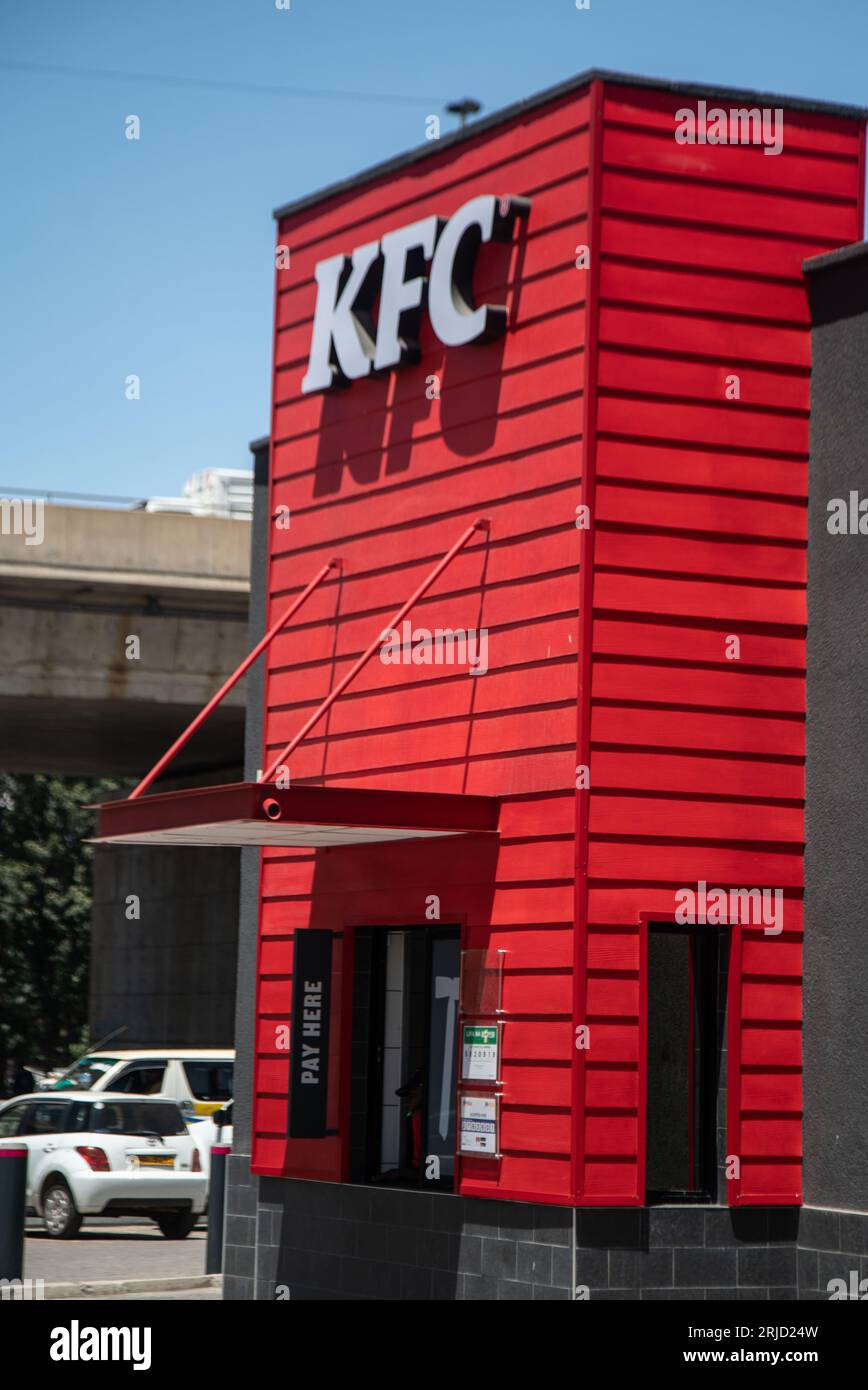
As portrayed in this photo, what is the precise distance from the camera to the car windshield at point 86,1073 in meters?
30.2

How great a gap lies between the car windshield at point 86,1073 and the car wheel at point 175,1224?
511 centimetres

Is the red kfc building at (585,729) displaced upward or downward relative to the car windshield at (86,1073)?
upward

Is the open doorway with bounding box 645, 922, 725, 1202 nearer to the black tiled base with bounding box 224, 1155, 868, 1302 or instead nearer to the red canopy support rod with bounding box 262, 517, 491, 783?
the black tiled base with bounding box 224, 1155, 868, 1302

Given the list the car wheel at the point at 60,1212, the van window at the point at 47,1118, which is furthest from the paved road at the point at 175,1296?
the van window at the point at 47,1118

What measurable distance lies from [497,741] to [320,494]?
3.39 meters

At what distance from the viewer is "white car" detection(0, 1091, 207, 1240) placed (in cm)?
2377

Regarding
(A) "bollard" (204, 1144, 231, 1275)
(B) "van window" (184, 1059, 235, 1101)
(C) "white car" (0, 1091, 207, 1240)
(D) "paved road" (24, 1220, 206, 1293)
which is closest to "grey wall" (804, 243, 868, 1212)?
(A) "bollard" (204, 1144, 231, 1275)

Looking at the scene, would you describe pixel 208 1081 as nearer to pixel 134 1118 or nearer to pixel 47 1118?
pixel 47 1118

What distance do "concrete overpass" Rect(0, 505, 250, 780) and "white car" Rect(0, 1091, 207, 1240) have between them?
7.24 metres

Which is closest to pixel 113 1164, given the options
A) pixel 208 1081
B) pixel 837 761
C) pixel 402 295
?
pixel 208 1081

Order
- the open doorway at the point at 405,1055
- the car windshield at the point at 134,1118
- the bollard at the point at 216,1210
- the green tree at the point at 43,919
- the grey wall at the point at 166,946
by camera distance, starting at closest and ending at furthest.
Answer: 1. the open doorway at the point at 405,1055
2. the bollard at the point at 216,1210
3. the car windshield at the point at 134,1118
4. the grey wall at the point at 166,946
5. the green tree at the point at 43,919

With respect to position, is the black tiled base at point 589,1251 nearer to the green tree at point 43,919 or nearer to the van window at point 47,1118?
the van window at point 47,1118
